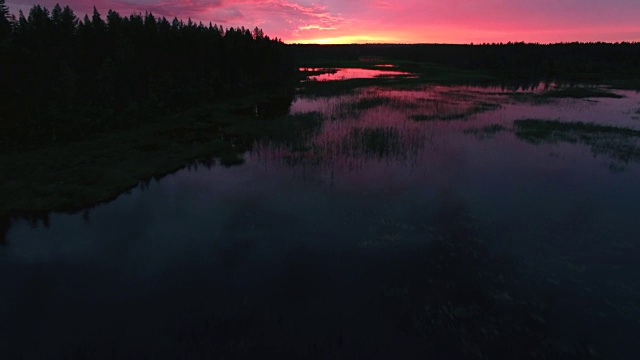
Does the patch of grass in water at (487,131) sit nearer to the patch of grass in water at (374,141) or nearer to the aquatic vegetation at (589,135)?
the aquatic vegetation at (589,135)

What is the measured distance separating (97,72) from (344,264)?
5953 centimetres

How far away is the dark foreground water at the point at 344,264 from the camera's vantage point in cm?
1146

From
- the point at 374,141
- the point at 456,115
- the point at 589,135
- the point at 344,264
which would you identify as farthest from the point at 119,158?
the point at 589,135

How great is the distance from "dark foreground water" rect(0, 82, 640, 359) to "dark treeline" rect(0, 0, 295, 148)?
74.4 feet

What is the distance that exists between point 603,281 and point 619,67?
16336cm

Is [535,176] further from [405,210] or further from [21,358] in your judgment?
[21,358]

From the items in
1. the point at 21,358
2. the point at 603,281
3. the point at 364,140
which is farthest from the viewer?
the point at 364,140

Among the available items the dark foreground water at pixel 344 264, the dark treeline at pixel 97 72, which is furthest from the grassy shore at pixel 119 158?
the dark treeline at pixel 97 72

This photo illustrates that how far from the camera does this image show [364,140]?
34.5 meters

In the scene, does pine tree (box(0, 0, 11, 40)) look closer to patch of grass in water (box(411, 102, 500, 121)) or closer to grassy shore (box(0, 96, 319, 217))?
grassy shore (box(0, 96, 319, 217))

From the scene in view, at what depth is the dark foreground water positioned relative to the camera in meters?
11.5

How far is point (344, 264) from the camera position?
15664 millimetres

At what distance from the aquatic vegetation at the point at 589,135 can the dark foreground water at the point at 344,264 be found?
7.49ft

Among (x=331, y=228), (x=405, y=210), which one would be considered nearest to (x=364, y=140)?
(x=405, y=210)
